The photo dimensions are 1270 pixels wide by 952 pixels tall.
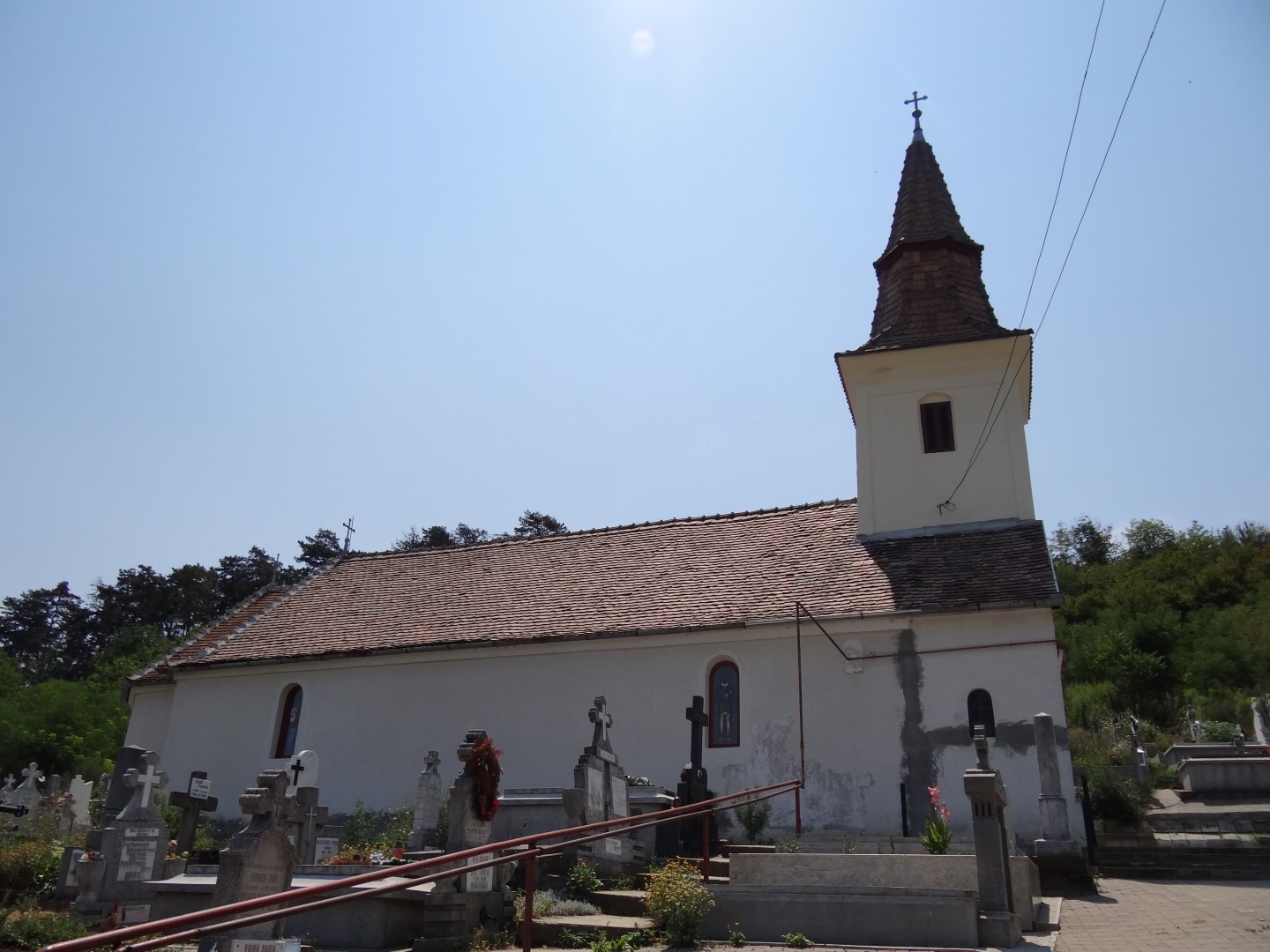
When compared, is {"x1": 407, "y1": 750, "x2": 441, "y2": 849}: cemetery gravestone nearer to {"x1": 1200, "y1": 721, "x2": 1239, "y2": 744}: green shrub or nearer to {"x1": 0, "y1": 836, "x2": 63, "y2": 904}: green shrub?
{"x1": 0, "y1": 836, "x2": 63, "y2": 904}: green shrub

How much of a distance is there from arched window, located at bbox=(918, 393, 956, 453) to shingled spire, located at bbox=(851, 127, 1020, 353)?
1.31 meters

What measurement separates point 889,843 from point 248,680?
1589 cm

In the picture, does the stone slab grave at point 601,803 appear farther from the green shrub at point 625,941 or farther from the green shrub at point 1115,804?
the green shrub at point 1115,804

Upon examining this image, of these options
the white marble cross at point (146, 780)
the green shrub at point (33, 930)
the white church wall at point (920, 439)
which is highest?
the white church wall at point (920, 439)

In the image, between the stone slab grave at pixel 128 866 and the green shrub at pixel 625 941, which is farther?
the stone slab grave at pixel 128 866

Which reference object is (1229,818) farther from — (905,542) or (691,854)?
(691,854)

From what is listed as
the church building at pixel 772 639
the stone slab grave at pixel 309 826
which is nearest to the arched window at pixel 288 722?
the church building at pixel 772 639

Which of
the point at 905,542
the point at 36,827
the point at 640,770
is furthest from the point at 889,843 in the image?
the point at 36,827

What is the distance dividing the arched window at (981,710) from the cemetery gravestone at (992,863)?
6.38 m

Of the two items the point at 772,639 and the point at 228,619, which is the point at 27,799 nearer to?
the point at 228,619

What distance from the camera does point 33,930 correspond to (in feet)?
36.1

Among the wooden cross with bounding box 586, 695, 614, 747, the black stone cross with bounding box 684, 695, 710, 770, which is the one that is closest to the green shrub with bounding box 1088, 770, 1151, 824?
the black stone cross with bounding box 684, 695, 710, 770

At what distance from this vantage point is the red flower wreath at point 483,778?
39.2 ft

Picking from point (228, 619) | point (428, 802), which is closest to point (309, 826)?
point (428, 802)
